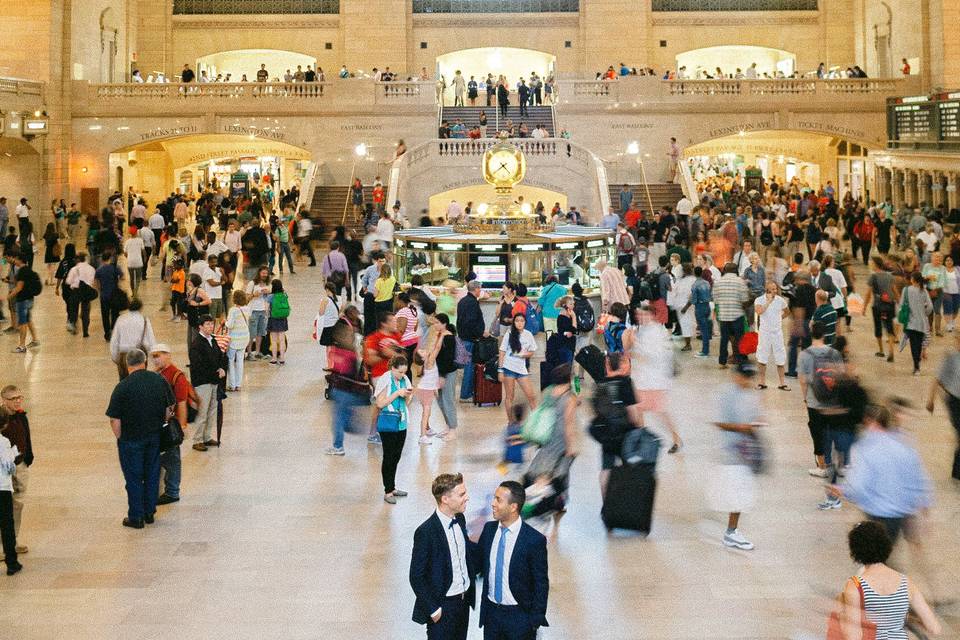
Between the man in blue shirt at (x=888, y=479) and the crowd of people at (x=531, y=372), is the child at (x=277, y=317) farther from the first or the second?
the man in blue shirt at (x=888, y=479)

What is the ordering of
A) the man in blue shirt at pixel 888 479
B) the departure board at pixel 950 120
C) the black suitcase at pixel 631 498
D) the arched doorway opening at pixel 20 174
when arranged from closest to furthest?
the man in blue shirt at pixel 888 479 → the black suitcase at pixel 631 498 → the departure board at pixel 950 120 → the arched doorway opening at pixel 20 174

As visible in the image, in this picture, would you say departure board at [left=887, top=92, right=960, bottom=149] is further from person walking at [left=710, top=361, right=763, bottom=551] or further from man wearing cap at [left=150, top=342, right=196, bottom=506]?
man wearing cap at [left=150, top=342, right=196, bottom=506]

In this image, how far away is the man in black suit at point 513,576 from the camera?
230 inches

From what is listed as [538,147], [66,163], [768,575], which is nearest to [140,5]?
[66,163]

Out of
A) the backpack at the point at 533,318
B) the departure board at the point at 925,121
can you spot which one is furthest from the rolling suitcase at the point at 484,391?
the departure board at the point at 925,121

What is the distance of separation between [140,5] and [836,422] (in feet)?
129

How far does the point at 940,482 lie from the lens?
1018 cm

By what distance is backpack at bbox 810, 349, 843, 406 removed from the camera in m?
9.57

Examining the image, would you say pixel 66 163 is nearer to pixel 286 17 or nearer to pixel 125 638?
pixel 286 17

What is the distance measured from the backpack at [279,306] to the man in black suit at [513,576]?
998 centimetres

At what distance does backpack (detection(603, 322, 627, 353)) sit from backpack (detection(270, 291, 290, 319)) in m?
4.54

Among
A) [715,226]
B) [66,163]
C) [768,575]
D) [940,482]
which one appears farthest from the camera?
[66,163]

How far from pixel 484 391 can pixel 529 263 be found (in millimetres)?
5390

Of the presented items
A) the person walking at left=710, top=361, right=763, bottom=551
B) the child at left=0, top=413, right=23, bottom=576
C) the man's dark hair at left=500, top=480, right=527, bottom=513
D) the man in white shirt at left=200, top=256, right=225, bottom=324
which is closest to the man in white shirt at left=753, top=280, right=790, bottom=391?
the person walking at left=710, top=361, right=763, bottom=551
